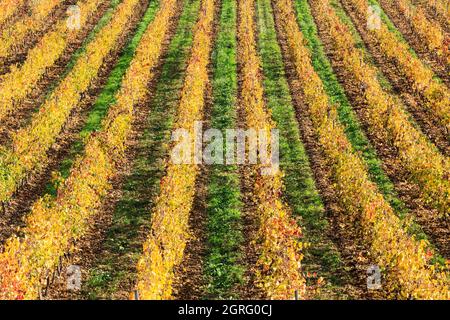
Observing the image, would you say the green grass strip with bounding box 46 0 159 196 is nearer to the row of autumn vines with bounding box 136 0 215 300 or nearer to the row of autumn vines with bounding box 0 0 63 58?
the row of autumn vines with bounding box 136 0 215 300

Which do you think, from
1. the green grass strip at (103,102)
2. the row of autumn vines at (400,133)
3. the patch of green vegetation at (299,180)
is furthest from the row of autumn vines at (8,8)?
Result: the row of autumn vines at (400,133)

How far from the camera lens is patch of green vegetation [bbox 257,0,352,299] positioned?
60.7 ft

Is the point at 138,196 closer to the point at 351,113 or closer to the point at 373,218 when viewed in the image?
the point at 373,218

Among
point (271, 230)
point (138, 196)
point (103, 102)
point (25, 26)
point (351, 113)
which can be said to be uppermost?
point (271, 230)

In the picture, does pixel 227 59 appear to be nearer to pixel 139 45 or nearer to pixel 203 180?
pixel 139 45

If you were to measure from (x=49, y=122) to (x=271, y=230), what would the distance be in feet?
42.2

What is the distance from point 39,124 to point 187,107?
6378 mm

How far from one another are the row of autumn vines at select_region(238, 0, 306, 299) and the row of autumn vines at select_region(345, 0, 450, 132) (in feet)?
24.8

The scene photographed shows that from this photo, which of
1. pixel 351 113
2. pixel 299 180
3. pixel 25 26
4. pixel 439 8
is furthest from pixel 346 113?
pixel 25 26

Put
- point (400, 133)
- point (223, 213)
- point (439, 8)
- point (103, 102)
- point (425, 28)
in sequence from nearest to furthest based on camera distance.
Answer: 1. point (223, 213)
2. point (400, 133)
3. point (103, 102)
4. point (425, 28)
5. point (439, 8)

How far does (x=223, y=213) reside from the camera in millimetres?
21266

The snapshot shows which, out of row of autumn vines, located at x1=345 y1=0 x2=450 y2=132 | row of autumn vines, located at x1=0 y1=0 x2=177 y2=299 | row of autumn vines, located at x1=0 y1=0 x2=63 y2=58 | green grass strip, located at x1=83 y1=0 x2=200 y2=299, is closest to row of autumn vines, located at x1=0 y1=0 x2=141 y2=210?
row of autumn vines, located at x1=0 y1=0 x2=177 y2=299

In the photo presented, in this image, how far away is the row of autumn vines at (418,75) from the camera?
28.5 meters
